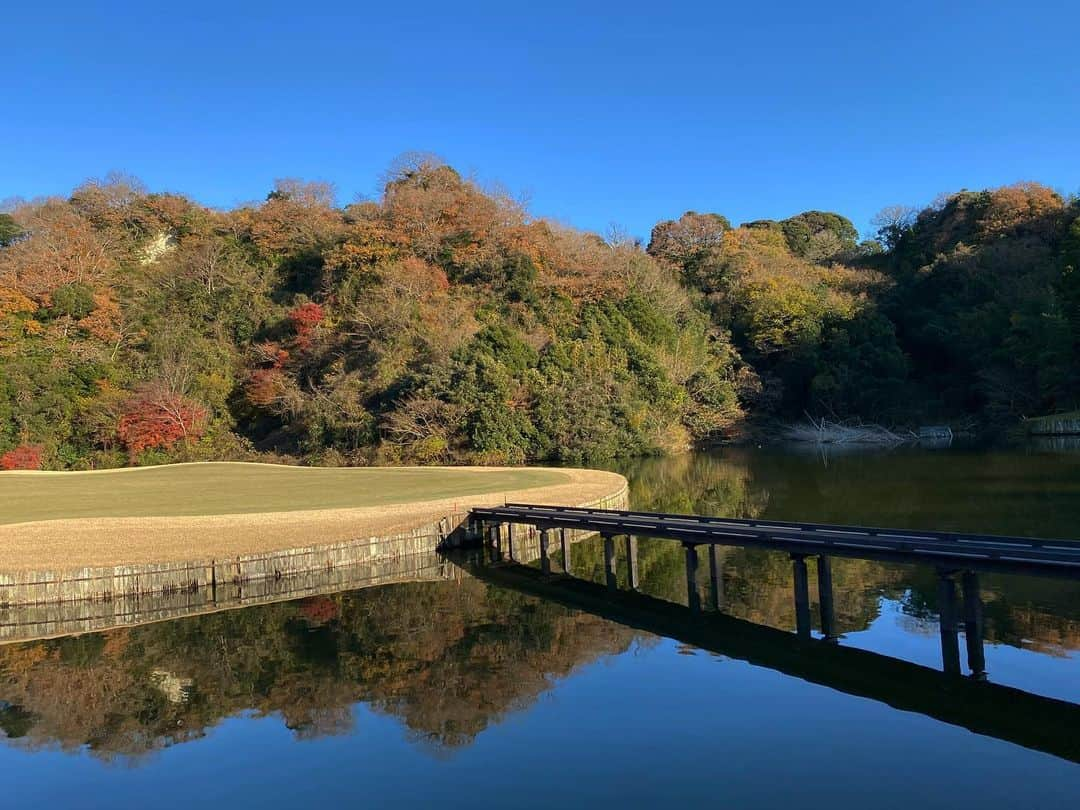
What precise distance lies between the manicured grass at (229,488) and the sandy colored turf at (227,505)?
0.12ft

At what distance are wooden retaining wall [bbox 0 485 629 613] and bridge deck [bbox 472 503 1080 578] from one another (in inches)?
150

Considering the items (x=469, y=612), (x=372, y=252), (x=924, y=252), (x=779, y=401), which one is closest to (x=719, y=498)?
(x=469, y=612)

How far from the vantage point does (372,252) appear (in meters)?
43.1

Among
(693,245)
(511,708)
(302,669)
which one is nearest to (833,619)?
(511,708)

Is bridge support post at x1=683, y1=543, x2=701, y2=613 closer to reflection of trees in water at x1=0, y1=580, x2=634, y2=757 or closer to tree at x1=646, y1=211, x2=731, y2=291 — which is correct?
reflection of trees in water at x1=0, y1=580, x2=634, y2=757

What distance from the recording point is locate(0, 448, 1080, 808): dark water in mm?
6738

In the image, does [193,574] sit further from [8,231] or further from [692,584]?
[8,231]

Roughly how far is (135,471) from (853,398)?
4247cm

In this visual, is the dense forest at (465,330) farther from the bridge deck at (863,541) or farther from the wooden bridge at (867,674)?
the wooden bridge at (867,674)

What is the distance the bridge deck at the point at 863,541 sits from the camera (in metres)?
8.73

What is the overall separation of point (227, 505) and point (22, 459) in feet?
74.8

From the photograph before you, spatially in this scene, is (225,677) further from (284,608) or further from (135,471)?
(135,471)

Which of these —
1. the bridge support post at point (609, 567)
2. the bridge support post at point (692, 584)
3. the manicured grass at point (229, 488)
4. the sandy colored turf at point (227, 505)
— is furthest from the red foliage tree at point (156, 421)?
the bridge support post at point (692, 584)

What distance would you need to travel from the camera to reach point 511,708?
8617 mm
